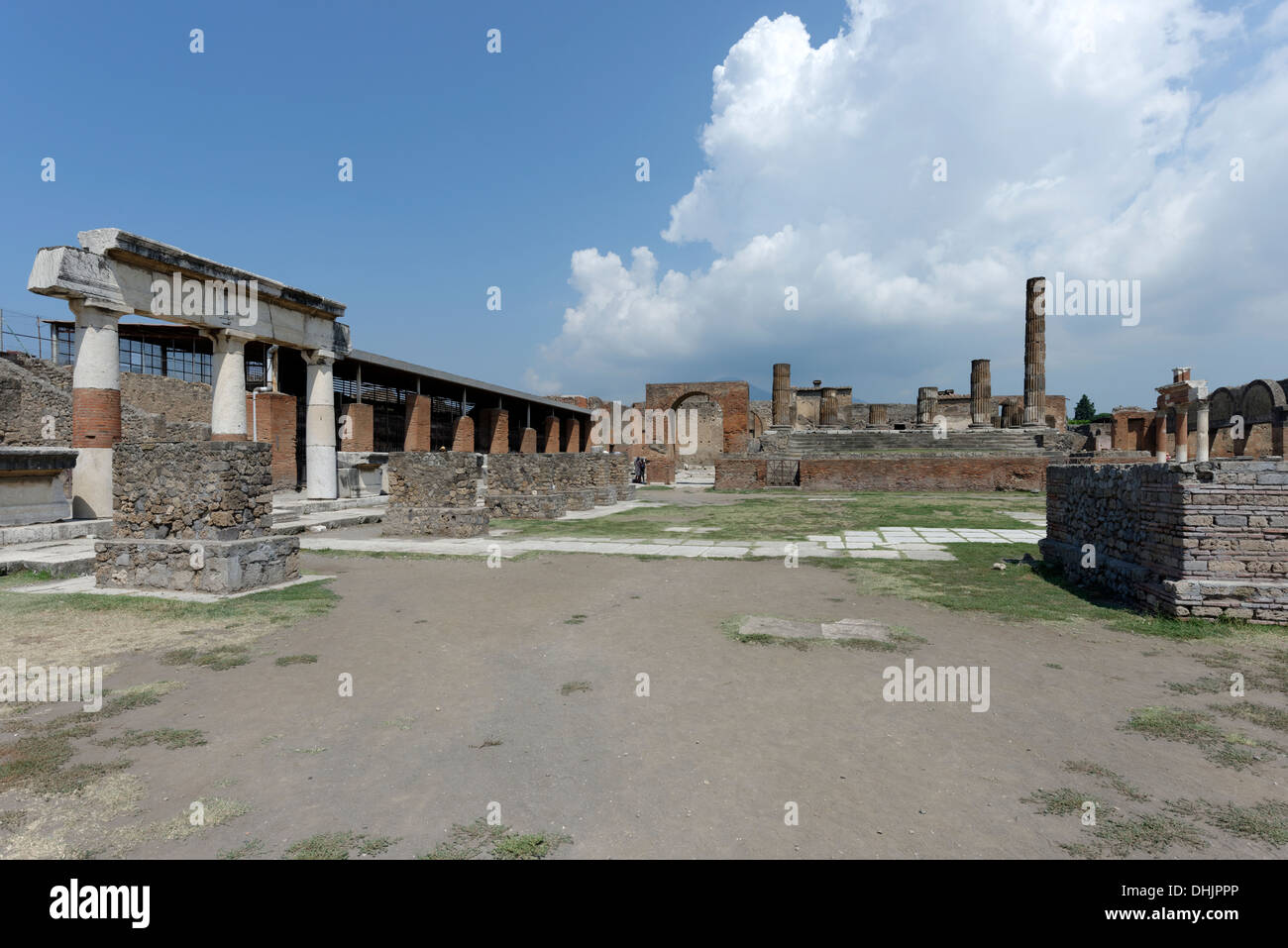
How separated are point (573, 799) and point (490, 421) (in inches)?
1158

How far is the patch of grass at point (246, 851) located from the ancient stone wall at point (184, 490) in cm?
582

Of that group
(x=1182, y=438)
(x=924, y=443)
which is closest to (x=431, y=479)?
(x=1182, y=438)

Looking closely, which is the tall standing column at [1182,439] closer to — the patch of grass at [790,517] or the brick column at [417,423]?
the patch of grass at [790,517]

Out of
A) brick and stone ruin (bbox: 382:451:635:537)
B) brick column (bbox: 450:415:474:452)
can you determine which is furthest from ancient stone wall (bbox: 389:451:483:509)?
brick column (bbox: 450:415:474:452)

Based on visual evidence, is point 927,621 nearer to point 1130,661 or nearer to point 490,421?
point 1130,661

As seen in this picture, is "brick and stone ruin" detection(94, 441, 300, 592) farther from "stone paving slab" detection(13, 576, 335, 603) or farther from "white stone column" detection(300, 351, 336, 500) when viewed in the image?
"white stone column" detection(300, 351, 336, 500)

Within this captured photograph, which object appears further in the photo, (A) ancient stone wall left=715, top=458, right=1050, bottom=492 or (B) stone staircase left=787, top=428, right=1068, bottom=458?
(B) stone staircase left=787, top=428, right=1068, bottom=458

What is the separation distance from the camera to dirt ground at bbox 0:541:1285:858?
248 cm

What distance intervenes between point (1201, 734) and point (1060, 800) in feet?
4.50

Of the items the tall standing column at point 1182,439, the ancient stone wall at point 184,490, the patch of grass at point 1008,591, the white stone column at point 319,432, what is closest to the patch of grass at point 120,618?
the ancient stone wall at point 184,490

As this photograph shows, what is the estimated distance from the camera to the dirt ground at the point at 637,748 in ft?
8.13

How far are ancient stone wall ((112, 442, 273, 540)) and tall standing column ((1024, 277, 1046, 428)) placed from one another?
3287 cm

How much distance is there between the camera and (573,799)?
2744 millimetres
